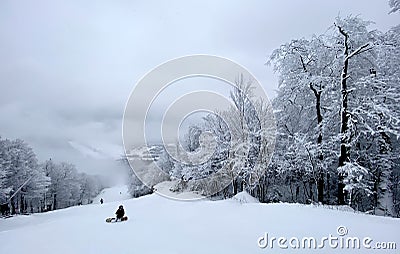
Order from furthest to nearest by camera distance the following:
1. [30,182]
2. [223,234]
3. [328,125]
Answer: [30,182], [328,125], [223,234]

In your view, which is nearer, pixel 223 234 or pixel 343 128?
pixel 223 234

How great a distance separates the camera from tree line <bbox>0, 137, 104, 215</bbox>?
102ft

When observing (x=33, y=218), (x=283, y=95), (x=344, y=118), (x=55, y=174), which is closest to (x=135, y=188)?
(x=55, y=174)

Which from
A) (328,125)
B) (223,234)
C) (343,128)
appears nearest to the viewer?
(223,234)

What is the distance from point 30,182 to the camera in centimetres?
3478

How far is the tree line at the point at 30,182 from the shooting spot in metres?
31.2

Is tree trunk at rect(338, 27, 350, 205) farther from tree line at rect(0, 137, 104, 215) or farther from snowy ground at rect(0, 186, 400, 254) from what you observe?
tree line at rect(0, 137, 104, 215)

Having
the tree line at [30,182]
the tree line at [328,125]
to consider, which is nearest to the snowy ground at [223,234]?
the tree line at [328,125]

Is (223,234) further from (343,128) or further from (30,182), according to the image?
(30,182)

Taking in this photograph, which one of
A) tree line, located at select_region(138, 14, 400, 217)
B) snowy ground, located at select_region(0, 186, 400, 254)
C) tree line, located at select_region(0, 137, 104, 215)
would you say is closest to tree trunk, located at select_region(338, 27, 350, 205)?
tree line, located at select_region(138, 14, 400, 217)

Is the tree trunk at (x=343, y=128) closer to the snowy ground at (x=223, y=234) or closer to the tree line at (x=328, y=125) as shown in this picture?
the tree line at (x=328, y=125)

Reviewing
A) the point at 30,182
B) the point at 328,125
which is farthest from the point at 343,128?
the point at 30,182

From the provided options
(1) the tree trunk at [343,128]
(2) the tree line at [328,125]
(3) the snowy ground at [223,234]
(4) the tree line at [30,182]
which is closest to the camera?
(3) the snowy ground at [223,234]

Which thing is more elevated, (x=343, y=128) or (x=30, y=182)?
(x=343, y=128)
